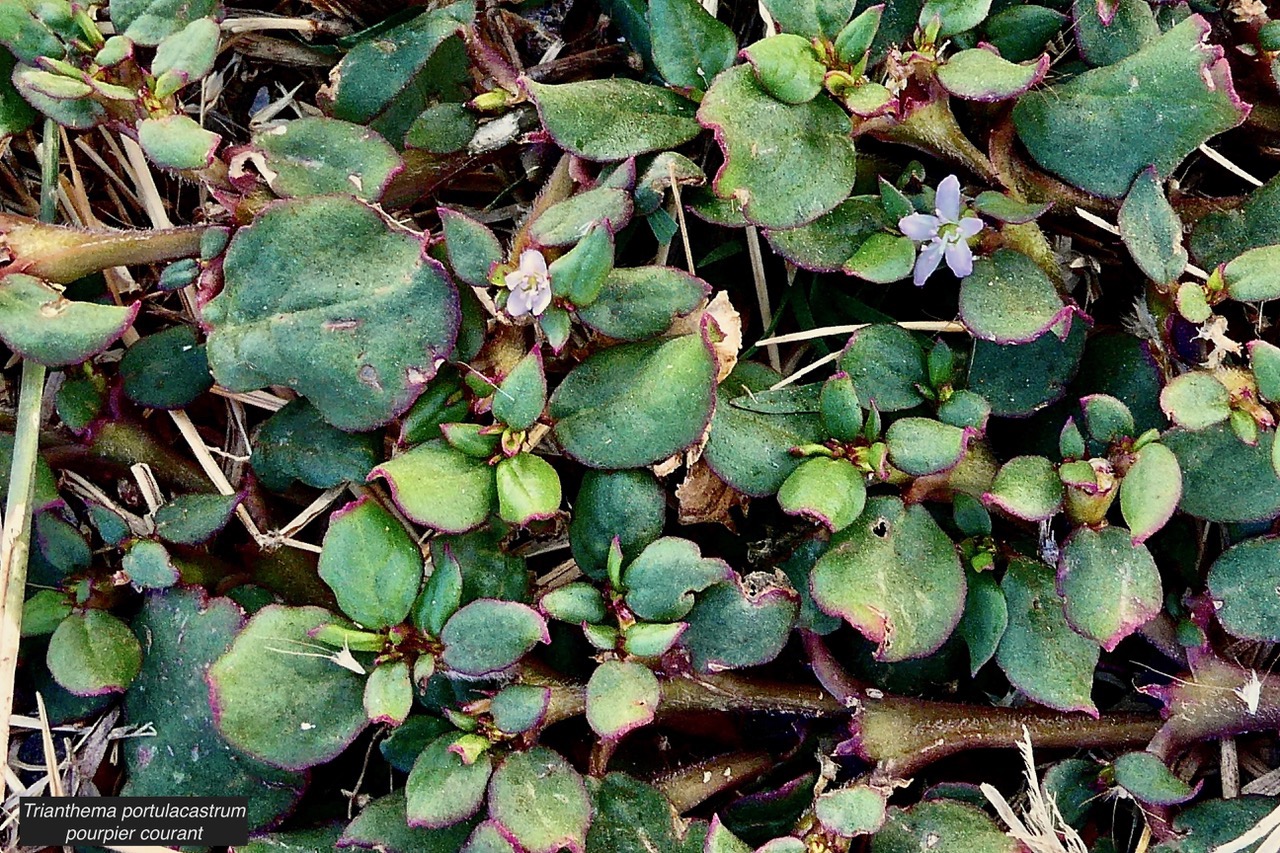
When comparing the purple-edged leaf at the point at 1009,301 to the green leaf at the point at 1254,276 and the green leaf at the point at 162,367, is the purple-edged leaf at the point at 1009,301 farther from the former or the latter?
the green leaf at the point at 162,367

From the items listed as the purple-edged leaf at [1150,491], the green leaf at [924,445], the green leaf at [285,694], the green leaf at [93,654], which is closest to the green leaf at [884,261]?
the green leaf at [924,445]

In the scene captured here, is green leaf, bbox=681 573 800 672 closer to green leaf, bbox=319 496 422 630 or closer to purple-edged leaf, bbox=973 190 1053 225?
green leaf, bbox=319 496 422 630

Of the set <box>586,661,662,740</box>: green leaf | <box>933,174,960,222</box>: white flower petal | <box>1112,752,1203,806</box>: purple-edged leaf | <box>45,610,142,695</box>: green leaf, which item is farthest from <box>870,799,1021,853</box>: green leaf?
<box>45,610,142,695</box>: green leaf

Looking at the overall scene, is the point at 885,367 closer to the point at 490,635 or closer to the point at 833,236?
the point at 833,236

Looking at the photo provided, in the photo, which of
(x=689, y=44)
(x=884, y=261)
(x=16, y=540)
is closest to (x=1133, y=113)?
(x=884, y=261)

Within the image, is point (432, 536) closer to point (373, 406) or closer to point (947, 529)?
point (373, 406)

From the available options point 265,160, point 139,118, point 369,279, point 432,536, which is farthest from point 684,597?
point 139,118
